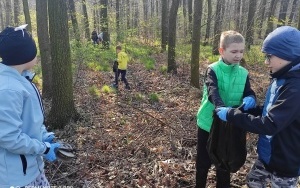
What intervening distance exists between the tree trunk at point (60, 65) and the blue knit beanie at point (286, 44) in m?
4.84

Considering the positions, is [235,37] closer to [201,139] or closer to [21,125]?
[201,139]

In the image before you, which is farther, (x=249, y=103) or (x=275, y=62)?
(x=249, y=103)

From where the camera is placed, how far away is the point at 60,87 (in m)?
6.62

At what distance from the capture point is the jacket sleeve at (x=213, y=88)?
3015mm

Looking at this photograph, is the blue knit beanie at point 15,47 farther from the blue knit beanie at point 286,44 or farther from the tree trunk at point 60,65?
the tree trunk at point 60,65

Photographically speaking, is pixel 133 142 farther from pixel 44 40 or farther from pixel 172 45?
pixel 172 45

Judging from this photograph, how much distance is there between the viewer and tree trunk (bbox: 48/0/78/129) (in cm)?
620

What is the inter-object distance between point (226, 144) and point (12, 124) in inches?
79.5

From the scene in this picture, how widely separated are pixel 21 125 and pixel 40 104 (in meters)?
0.28

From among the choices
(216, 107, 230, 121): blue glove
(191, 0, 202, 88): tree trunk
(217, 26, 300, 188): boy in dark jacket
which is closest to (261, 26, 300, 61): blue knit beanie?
(217, 26, 300, 188): boy in dark jacket

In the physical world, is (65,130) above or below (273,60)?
below

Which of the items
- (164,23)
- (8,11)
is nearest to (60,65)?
(164,23)

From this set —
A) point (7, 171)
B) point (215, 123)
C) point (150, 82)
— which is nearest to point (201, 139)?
point (215, 123)

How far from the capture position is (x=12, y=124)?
2172 millimetres
